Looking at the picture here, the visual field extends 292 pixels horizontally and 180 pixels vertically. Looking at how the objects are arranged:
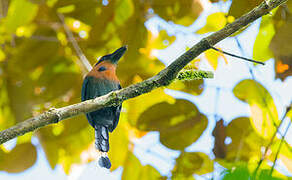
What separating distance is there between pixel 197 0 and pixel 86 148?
1.86 meters

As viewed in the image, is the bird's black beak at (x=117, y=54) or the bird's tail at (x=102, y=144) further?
the bird's black beak at (x=117, y=54)

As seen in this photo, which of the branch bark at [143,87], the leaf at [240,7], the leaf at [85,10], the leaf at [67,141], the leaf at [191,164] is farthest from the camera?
the leaf at [85,10]

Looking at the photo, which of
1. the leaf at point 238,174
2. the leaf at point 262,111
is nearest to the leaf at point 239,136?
the leaf at point 262,111

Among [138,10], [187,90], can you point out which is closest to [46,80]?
[138,10]

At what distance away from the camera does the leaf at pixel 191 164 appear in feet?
8.51

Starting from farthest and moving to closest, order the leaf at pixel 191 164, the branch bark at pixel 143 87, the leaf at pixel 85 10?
the leaf at pixel 85 10 → the leaf at pixel 191 164 → the branch bark at pixel 143 87

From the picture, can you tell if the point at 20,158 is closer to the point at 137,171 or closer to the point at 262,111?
the point at 137,171

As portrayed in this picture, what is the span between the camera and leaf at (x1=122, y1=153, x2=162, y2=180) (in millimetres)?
2648

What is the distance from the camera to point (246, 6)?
210cm

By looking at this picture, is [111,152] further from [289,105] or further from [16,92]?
[289,105]

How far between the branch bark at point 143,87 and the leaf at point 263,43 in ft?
1.90

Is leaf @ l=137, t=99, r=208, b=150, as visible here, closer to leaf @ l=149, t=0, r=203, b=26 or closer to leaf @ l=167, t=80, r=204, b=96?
leaf @ l=167, t=80, r=204, b=96

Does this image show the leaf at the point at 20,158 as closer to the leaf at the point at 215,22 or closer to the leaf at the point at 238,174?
the leaf at the point at 215,22

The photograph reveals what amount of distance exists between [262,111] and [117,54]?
4.93ft
